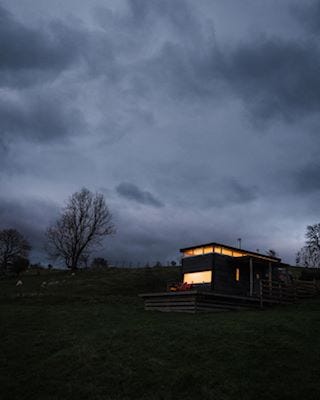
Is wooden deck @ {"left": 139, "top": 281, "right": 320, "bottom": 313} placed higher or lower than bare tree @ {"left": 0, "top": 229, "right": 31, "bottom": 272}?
lower

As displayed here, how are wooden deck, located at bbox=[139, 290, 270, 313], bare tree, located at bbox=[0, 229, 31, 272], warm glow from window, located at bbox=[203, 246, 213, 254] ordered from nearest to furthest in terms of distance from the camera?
wooden deck, located at bbox=[139, 290, 270, 313] < warm glow from window, located at bbox=[203, 246, 213, 254] < bare tree, located at bbox=[0, 229, 31, 272]

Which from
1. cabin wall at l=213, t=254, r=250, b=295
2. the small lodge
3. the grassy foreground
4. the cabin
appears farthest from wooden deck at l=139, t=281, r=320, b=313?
the grassy foreground

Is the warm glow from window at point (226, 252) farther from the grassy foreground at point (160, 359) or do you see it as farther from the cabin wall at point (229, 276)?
the grassy foreground at point (160, 359)

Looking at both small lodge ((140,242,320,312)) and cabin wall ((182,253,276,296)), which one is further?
cabin wall ((182,253,276,296))

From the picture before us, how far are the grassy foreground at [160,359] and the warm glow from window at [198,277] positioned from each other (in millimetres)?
13047

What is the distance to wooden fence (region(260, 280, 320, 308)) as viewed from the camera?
25.6 m

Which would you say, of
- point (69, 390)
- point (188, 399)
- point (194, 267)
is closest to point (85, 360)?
point (69, 390)

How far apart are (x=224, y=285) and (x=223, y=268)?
1552mm

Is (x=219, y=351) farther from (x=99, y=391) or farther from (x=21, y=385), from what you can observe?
(x=21, y=385)

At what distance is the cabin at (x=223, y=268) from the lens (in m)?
30.7

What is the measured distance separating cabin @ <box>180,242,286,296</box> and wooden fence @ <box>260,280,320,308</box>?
2801 millimetres

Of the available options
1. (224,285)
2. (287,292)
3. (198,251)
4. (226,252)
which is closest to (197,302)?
(224,285)

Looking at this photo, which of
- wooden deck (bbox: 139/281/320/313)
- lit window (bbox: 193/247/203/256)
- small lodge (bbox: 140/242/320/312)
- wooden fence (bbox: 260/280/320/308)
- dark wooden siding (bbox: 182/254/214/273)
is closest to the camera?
wooden deck (bbox: 139/281/320/313)

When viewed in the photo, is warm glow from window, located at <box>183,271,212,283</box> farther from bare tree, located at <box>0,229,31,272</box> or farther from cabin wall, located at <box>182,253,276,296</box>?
bare tree, located at <box>0,229,31,272</box>
